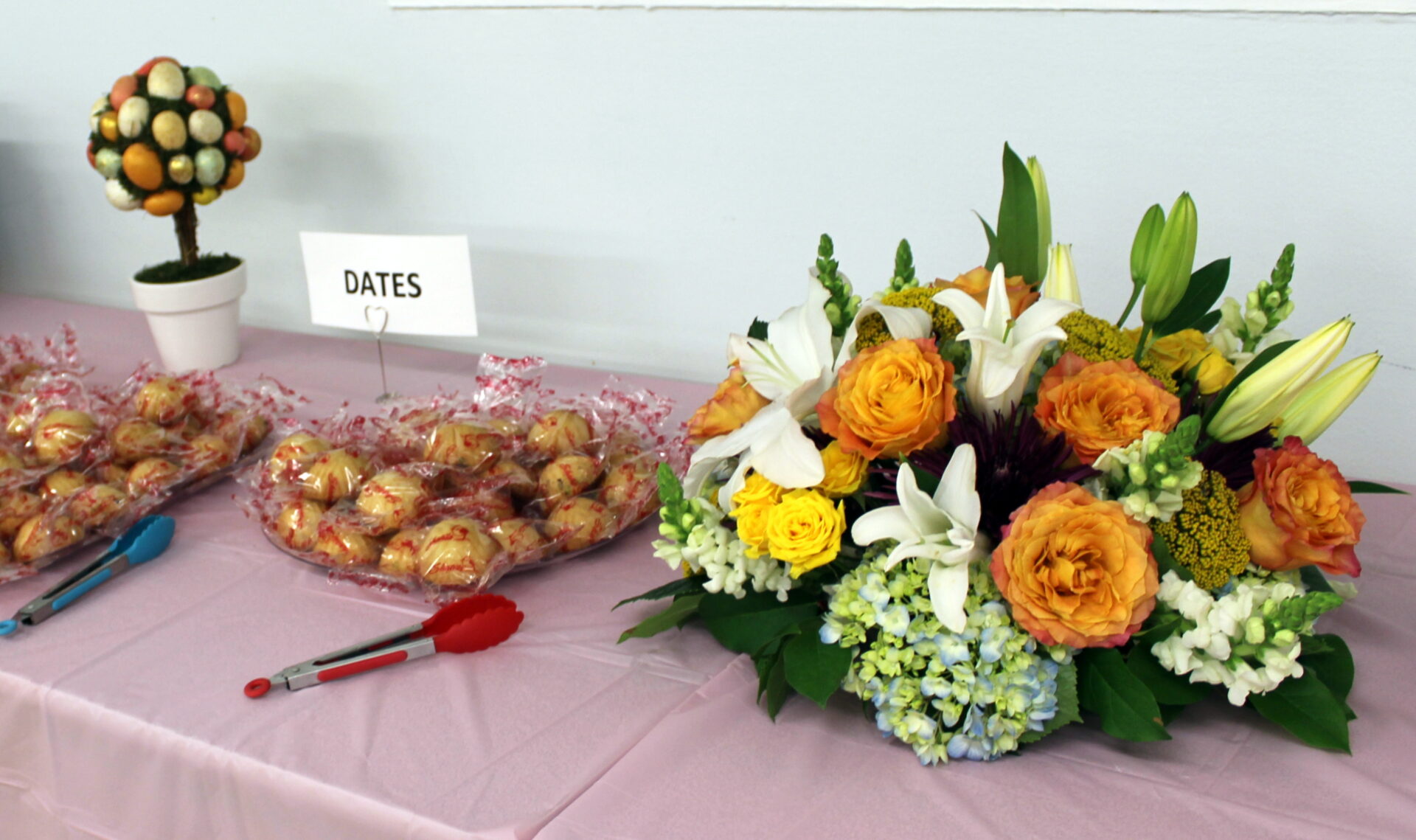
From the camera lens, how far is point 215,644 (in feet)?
2.84

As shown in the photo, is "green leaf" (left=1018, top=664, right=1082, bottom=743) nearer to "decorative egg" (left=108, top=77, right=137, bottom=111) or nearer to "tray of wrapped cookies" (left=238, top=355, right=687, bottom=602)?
"tray of wrapped cookies" (left=238, top=355, right=687, bottom=602)

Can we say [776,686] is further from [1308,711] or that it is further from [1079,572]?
[1308,711]

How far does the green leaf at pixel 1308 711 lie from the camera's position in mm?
668

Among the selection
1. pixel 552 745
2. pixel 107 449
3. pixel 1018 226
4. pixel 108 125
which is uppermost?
pixel 108 125

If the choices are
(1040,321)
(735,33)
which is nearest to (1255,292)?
(1040,321)

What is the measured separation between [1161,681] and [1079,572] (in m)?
0.12

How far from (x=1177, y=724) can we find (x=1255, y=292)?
0.32 m

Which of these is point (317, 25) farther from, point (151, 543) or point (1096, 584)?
point (1096, 584)

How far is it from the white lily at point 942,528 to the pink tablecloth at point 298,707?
21 cm

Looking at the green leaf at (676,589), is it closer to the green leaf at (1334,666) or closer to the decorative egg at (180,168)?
the green leaf at (1334,666)

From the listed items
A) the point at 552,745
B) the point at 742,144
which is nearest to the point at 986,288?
the point at 552,745

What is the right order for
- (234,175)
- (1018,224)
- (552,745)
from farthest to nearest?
(234,175)
(1018,224)
(552,745)

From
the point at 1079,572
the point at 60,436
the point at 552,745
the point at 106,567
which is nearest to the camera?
the point at 1079,572

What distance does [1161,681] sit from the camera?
68 cm
